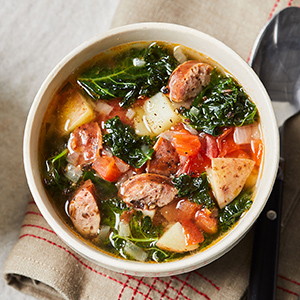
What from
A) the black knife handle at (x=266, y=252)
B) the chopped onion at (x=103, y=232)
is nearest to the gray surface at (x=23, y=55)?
the chopped onion at (x=103, y=232)

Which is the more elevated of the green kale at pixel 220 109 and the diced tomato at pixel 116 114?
the diced tomato at pixel 116 114

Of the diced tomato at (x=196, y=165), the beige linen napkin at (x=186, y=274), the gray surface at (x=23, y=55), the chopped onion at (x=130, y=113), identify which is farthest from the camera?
the gray surface at (x=23, y=55)

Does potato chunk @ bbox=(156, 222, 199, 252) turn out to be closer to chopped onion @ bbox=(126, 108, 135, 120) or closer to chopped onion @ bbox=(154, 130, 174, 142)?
chopped onion @ bbox=(154, 130, 174, 142)

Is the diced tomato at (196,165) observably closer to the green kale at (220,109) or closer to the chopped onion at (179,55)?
the green kale at (220,109)

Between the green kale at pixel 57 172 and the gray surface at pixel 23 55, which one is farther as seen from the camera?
the gray surface at pixel 23 55

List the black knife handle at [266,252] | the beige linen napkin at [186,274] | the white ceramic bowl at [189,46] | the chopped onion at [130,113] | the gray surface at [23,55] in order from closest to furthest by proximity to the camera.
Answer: the white ceramic bowl at [189,46]
the chopped onion at [130,113]
the black knife handle at [266,252]
the beige linen napkin at [186,274]
the gray surface at [23,55]

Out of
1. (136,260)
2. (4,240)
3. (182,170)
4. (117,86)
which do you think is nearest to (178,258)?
(136,260)

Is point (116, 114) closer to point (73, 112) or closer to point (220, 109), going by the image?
point (73, 112)

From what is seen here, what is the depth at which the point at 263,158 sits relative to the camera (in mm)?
2611

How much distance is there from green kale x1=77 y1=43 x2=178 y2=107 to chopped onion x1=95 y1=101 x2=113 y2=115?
38 millimetres

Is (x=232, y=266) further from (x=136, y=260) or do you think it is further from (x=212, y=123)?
(x=212, y=123)

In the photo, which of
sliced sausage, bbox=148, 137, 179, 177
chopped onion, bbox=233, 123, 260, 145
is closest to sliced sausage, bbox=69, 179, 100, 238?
sliced sausage, bbox=148, 137, 179, 177

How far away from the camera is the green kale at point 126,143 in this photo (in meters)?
2.56

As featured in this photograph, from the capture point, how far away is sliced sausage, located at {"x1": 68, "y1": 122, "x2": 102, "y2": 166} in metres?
2.60
